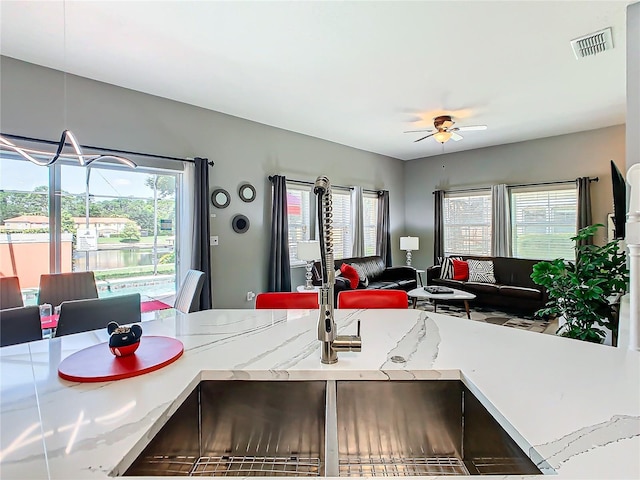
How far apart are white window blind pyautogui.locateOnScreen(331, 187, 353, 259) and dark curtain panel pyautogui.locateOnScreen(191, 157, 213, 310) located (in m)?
2.62

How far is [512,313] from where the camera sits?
5.32 metres

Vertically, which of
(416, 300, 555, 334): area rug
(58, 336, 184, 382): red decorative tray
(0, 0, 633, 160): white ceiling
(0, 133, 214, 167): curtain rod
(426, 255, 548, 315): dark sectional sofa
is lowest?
(416, 300, 555, 334): area rug

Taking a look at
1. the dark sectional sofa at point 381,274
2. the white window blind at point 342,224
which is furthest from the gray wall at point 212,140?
the dark sectional sofa at point 381,274

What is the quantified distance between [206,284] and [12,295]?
1766 millimetres

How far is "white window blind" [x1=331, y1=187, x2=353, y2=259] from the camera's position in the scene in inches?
245

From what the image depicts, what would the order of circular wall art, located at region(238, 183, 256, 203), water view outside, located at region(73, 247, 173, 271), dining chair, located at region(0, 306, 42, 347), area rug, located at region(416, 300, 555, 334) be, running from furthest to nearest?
circular wall art, located at region(238, 183, 256, 203), area rug, located at region(416, 300, 555, 334), water view outside, located at region(73, 247, 173, 271), dining chair, located at region(0, 306, 42, 347)

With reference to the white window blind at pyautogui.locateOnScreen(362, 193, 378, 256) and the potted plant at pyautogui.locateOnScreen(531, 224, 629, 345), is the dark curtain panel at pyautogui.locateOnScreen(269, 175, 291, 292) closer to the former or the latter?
the white window blind at pyautogui.locateOnScreen(362, 193, 378, 256)

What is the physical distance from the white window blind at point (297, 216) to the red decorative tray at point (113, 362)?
4.11 m

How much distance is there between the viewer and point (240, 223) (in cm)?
467

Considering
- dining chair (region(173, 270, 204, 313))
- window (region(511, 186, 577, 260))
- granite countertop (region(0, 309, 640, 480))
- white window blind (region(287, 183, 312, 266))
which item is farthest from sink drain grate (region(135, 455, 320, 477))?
window (region(511, 186, 577, 260))

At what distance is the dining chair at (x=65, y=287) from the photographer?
2.93m

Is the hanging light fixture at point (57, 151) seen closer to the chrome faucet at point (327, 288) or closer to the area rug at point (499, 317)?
the chrome faucet at point (327, 288)

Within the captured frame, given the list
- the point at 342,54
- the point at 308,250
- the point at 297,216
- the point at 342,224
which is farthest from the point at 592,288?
the point at 342,224

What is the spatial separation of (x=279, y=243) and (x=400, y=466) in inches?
161
